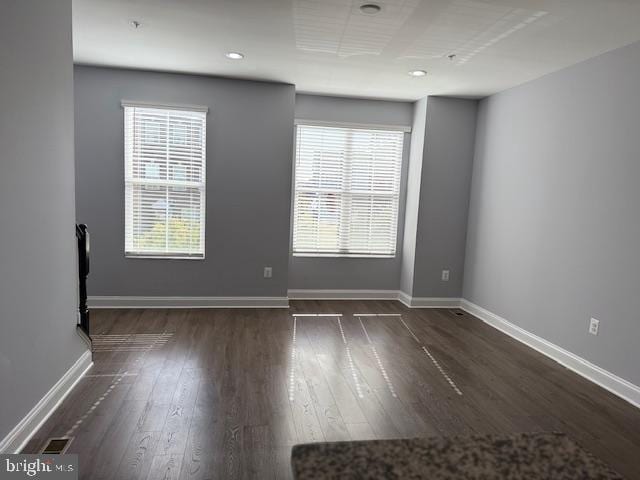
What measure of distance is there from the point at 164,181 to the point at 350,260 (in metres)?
2.41

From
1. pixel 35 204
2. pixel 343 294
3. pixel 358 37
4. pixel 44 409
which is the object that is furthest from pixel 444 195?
pixel 44 409

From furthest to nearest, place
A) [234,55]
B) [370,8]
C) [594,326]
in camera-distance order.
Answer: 1. [234,55]
2. [594,326]
3. [370,8]

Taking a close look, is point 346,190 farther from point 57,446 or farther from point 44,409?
point 57,446

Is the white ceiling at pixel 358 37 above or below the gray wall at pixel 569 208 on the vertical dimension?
above

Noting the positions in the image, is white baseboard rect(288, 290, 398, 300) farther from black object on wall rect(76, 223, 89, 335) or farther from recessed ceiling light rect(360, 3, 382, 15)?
recessed ceiling light rect(360, 3, 382, 15)

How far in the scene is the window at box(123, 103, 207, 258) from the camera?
4305 millimetres

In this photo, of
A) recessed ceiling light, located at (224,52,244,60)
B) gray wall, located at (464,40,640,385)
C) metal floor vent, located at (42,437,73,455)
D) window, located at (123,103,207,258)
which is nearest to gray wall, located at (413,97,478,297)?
gray wall, located at (464,40,640,385)

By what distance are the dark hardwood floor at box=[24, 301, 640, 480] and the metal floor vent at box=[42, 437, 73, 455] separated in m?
0.04

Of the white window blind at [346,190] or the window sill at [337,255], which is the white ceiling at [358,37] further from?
the window sill at [337,255]

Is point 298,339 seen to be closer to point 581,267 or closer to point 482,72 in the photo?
point 581,267

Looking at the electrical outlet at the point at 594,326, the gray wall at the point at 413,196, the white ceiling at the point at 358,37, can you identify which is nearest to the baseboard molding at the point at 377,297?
the gray wall at the point at 413,196

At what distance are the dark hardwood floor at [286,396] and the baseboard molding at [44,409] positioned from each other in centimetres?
5

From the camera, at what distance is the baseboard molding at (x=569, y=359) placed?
2.86 m

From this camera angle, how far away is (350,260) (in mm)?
5215
